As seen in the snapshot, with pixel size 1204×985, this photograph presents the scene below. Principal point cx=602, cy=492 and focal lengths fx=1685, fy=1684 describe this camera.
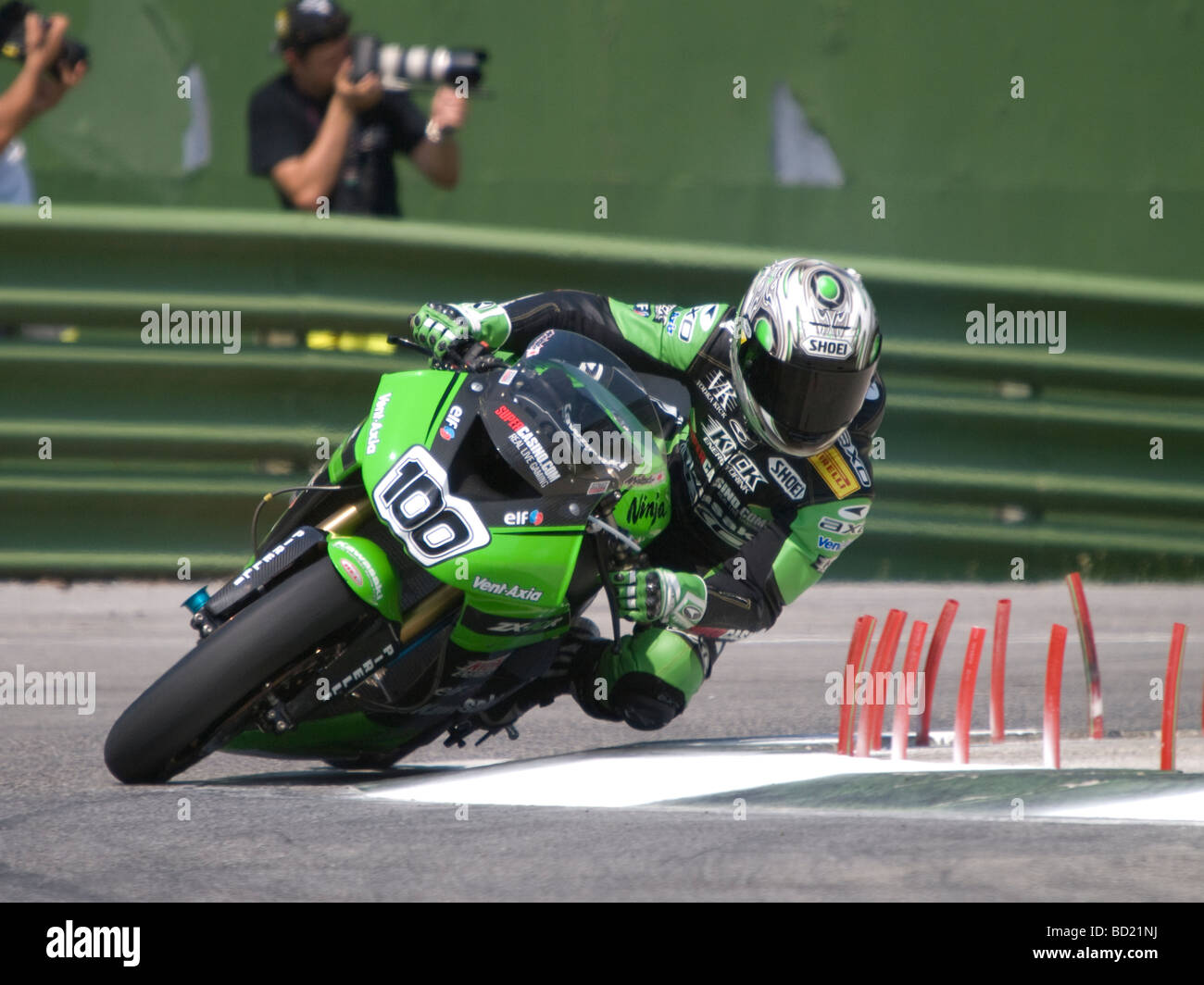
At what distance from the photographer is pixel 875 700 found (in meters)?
4.91

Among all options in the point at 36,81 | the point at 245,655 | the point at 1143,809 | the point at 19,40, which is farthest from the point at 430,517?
the point at 19,40

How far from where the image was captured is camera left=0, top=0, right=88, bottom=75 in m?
7.58

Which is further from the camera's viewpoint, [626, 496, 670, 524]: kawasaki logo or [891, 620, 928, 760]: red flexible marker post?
[891, 620, 928, 760]: red flexible marker post

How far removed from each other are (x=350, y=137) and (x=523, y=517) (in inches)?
167

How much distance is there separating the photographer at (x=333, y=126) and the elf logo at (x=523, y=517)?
418cm

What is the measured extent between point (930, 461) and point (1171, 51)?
2.70m

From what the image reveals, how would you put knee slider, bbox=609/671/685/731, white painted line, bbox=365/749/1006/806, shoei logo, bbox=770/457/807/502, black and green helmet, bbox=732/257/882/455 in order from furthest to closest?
shoei logo, bbox=770/457/807/502
knee slider, bbox=609/671/685/731
black and green helmet, bbox=732/257/882/455
white painted line, bbox=365/749/1006/806

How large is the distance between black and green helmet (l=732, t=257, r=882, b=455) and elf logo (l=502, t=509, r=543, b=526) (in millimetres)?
880

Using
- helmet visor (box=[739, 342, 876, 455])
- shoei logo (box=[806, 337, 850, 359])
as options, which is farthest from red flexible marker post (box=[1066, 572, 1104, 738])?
shoei logo (box=[806, 337, 850, 359])

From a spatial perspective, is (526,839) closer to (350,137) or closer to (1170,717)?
(1170,717)

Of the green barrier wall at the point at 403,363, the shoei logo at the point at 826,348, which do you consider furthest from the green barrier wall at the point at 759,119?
the shoei logo at the point at 826,348

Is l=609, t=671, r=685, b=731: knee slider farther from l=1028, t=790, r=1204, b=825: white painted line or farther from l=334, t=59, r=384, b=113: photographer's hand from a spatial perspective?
l=334, t=59, r=384, b=113: photographer's hand
